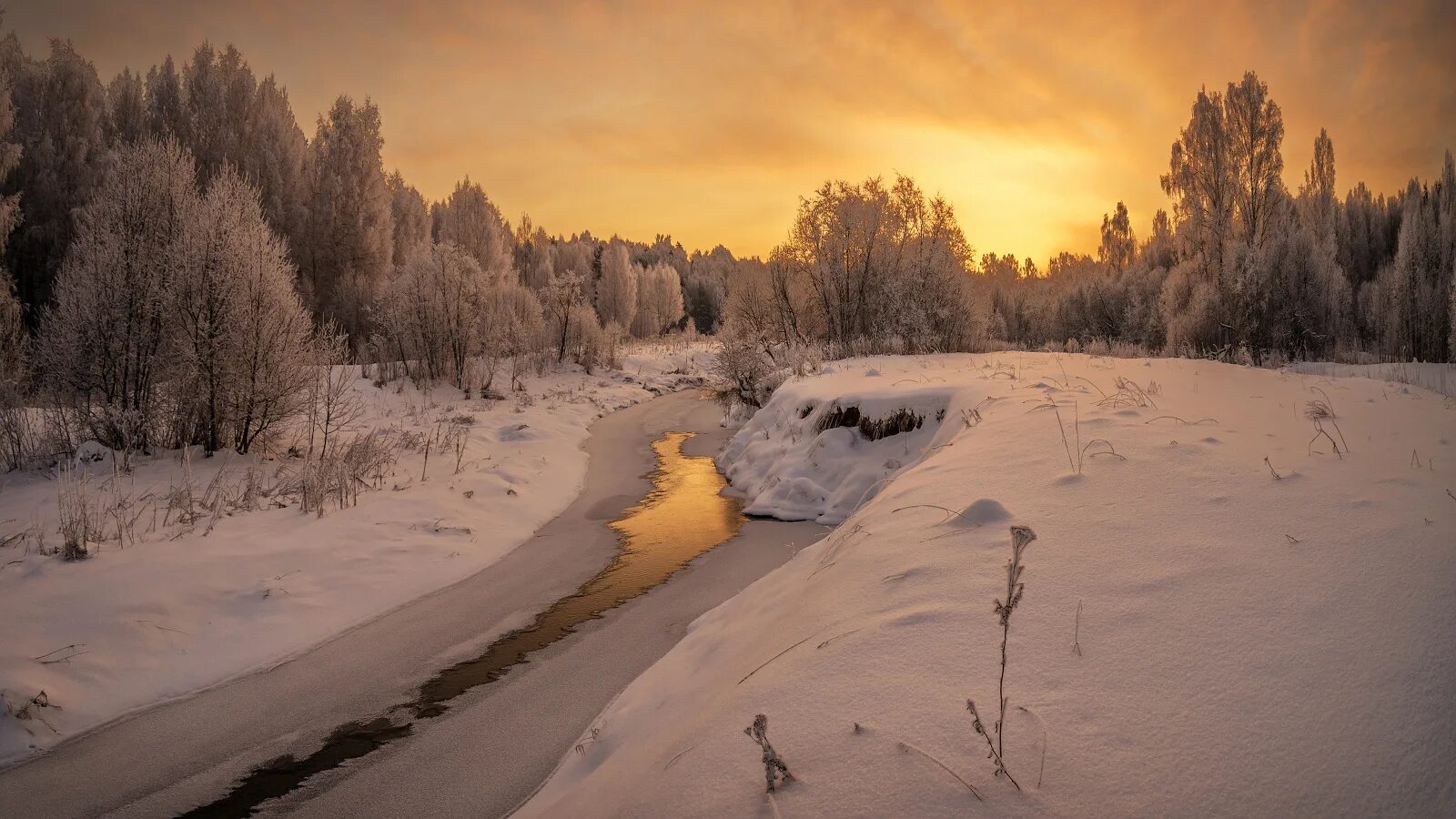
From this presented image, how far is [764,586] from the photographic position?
4516 millimetres

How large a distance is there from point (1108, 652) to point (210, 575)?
5921 mm

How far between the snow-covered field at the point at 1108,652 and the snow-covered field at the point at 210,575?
2.85 meters

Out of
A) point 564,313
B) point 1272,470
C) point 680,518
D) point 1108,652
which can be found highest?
point 564,313

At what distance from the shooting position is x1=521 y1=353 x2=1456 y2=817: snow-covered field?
136cm

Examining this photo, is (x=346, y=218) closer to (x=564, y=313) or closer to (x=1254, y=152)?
(x=564, y=313)

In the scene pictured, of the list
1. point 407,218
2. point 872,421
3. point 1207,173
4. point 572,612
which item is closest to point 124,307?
point 572,612

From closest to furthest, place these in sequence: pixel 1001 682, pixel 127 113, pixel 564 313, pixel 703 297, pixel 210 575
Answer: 1. pixel 1001 682
2. pixel 210 575
3. pixel 127 113
4. pixel 564 313
5. pixel 703 297

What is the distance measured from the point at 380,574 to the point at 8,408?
6176 mm

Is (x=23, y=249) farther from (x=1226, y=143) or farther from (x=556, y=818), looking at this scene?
(x=1226, y=143)

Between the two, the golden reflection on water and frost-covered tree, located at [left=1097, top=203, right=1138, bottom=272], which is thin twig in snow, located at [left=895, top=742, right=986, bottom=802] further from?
frost-covered tree, located at [left=1097, top=203, right=1138, bottom=272]

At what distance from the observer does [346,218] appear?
25469 mm

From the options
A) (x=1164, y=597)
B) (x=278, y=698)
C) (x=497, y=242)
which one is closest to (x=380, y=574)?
(x=278, y=698)

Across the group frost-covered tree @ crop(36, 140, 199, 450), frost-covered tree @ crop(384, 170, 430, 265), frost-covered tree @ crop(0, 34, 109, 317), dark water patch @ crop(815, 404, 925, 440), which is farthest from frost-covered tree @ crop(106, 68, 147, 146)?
dark water patch @ crop(815, 404, 925, 440)

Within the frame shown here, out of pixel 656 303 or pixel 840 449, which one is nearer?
pixel 840 449
